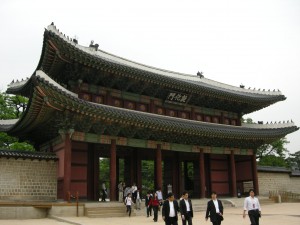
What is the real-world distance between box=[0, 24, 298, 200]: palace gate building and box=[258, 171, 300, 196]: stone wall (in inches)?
62.7

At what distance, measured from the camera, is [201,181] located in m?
25.6

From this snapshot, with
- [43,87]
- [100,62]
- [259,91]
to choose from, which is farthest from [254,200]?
[259,91]

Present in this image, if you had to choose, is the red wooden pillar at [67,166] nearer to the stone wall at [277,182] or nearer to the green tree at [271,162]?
the stone wall at [277,182]

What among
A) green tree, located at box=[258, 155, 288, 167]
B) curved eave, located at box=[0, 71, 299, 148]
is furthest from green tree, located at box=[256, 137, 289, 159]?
curved eave, located at box=[0, 71, 299, 148]

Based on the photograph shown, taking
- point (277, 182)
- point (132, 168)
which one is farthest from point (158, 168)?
point (277, 182)

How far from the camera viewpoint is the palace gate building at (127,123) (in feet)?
63.0

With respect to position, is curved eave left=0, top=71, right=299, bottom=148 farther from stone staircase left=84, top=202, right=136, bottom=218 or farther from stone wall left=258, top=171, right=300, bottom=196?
stone staircase left=84, top=202, right=136, bottom=218

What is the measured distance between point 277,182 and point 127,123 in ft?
56.1

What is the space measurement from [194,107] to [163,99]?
131 inches

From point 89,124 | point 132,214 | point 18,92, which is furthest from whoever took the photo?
point 18,92

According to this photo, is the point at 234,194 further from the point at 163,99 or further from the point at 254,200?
the point at 254,200

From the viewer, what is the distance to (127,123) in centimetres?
2038

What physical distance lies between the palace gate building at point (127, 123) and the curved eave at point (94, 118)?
56mm

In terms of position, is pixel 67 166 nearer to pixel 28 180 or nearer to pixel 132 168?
pixel 28 180
